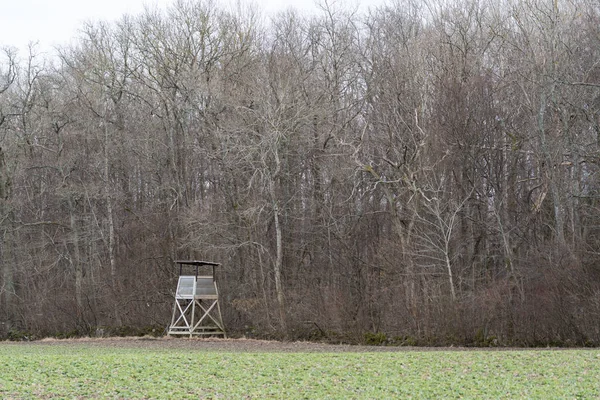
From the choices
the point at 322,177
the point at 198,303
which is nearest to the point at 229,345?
the point at 198,303

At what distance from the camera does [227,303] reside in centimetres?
3503

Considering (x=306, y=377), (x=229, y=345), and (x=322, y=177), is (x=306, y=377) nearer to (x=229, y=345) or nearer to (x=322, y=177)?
(x=229, y=345)

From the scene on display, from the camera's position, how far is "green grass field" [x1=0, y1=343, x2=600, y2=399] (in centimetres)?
1279

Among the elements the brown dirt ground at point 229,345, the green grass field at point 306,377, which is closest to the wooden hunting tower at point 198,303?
the brown dirt ground at point 229,345

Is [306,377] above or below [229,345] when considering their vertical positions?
below

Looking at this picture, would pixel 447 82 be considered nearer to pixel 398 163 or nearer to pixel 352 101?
pixel 398 163

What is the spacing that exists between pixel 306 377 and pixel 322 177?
21241mm

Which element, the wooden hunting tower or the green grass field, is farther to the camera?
the wooden hunting tower

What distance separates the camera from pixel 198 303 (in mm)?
33406

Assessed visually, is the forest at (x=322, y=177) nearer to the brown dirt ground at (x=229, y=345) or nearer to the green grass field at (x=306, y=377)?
the brown dirt ground at (x=229, y=345)

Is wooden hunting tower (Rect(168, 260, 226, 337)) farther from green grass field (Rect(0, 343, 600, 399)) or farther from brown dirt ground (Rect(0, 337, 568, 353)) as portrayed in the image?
green grass field (Rect(0, 343, 600, 399))

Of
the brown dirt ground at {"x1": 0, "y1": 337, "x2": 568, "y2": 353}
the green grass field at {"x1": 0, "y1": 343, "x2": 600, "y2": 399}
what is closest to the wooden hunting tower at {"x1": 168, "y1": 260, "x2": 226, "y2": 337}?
the brown dirt ground at {"x1": 0, "y1": 337, "x2": 568, "y2": 353}

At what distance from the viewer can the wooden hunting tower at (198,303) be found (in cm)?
3275

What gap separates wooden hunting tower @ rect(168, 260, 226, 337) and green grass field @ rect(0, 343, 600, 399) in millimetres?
14674
